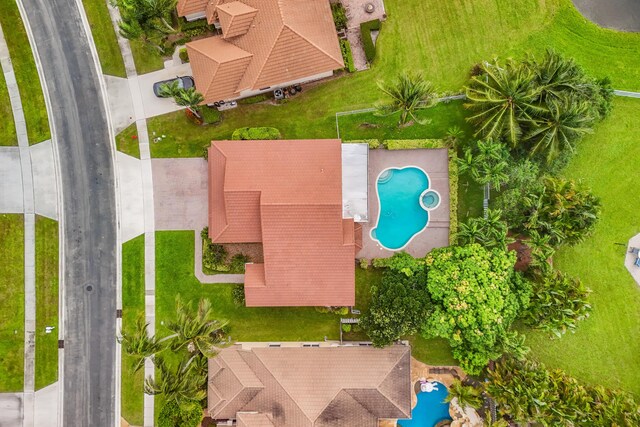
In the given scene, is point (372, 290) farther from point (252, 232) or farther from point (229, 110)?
point (229, 110)

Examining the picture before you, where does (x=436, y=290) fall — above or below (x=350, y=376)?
above

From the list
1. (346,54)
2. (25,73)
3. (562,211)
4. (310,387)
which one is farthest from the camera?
(25,73)

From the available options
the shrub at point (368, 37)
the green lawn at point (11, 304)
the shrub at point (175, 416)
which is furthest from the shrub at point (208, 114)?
the shrub at point (175, 416)

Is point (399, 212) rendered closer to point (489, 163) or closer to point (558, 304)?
point (489, 163)

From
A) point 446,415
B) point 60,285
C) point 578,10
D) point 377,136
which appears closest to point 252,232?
point 377,136

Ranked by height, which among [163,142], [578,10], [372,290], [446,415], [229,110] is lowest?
[446,415]

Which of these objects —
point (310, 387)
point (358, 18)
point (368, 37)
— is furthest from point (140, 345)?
point (358, 18)

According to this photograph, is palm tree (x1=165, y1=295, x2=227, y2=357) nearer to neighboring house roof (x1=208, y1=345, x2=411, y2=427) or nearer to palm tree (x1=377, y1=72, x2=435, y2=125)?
neighboring house roof (x1=208, y1=345, x2=411, y2=427)

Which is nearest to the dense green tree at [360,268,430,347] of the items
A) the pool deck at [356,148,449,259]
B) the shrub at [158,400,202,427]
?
the pool deck at [356,148,449,259]
